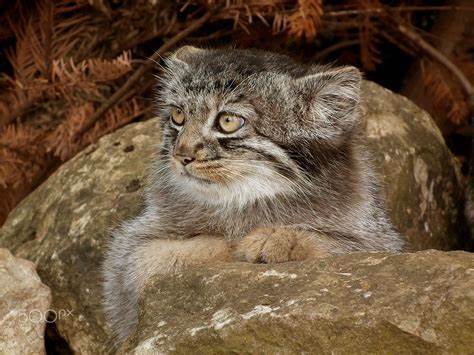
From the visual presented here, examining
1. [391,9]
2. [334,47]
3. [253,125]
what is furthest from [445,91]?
[253,125]

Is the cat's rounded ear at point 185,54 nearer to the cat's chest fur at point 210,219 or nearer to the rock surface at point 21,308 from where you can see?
the cat's chest fur at point 210,219

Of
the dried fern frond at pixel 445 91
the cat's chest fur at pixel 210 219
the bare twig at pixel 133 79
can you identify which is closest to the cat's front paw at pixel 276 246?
the cat's chest fur at pixel 210 219

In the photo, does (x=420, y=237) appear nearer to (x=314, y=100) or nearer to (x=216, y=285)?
(x=314, y=100)

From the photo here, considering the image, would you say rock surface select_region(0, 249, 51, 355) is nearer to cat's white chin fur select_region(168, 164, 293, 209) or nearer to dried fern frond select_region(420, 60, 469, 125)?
cat's white chin fur select_region(168, 164, 293, 209)

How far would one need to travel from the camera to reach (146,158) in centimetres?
668

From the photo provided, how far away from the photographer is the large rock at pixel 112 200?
5.93 metres

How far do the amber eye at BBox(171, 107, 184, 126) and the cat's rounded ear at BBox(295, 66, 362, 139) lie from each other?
0.66 metres

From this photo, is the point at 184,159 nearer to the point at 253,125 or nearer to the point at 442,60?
the point at 253,125

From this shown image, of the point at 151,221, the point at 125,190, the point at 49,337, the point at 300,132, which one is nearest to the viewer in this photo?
the point at 300,132

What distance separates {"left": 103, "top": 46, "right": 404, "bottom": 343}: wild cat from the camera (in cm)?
486

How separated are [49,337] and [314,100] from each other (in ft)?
7.72

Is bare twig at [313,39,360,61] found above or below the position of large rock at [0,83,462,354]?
above

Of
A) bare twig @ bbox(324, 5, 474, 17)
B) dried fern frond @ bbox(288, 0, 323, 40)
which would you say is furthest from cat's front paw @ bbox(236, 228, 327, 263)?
bare twig @ bbox(324, 5, 474, 17)

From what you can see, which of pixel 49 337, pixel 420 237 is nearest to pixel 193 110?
pixel 49 337
